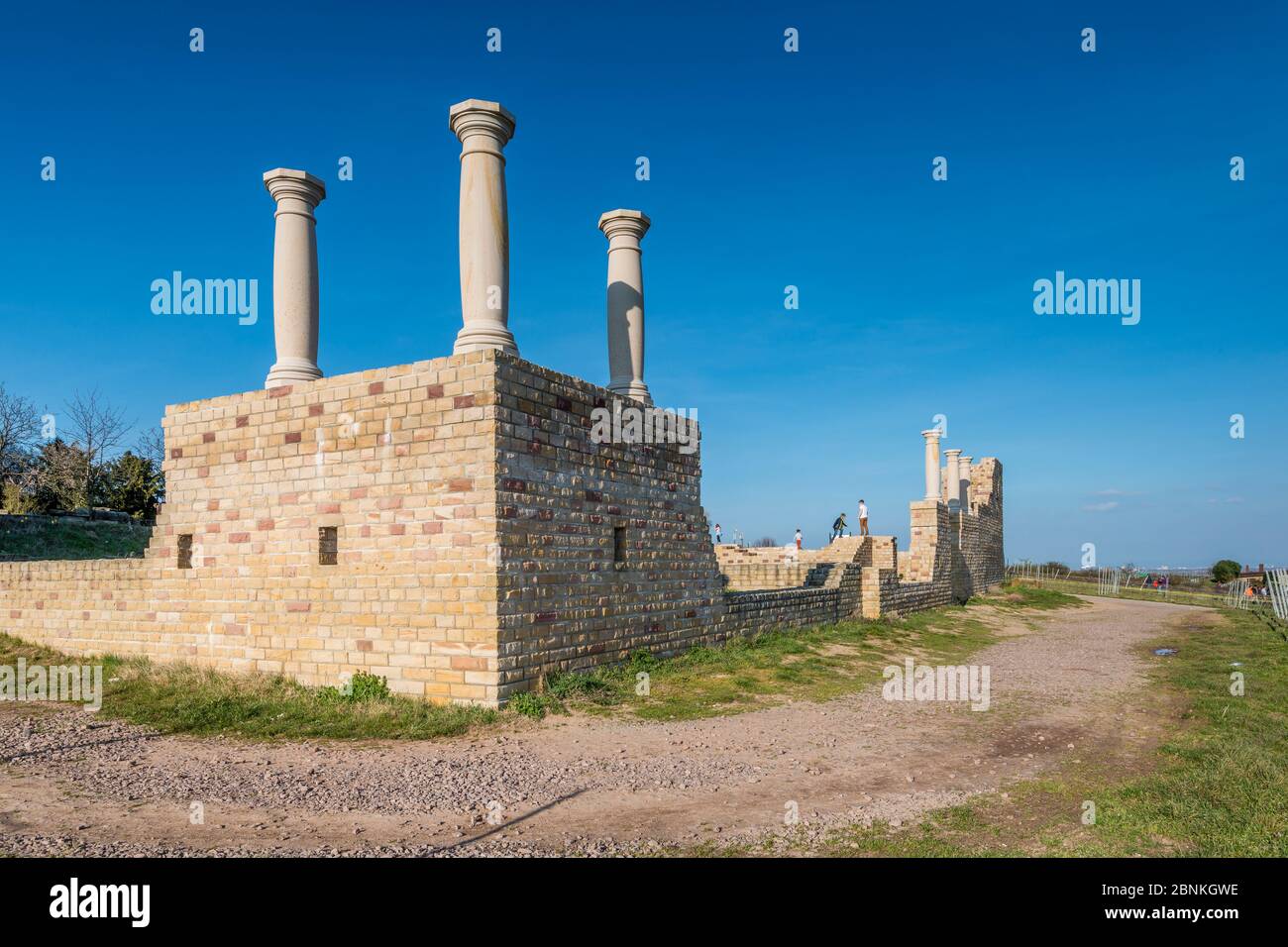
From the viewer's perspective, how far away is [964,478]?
3722 centimetres

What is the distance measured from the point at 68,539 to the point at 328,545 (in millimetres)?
16260

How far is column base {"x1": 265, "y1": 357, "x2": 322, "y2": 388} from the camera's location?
34.3ft

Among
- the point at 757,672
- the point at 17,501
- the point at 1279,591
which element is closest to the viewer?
the point at 757,672

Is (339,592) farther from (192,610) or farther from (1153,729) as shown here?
(1153,729)

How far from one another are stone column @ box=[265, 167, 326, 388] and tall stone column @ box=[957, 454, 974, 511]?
31.1 m

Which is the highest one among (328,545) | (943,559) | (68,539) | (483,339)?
(483,339)

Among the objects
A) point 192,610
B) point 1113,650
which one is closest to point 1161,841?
point 192,610

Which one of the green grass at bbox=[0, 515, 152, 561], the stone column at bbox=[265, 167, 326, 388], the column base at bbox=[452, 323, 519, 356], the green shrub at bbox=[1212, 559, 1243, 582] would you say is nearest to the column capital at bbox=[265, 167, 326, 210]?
the stone column at bbox=[265, 167, 326, 388]

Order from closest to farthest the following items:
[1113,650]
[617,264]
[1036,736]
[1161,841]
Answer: [1161,841], [1036,736], [617,264], [1113,650]

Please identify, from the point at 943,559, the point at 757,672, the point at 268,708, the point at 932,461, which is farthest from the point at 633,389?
the point at 932,461

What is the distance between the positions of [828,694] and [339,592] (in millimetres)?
6465

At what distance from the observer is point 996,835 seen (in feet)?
16.8

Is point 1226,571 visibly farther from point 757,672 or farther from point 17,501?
point 17,501
